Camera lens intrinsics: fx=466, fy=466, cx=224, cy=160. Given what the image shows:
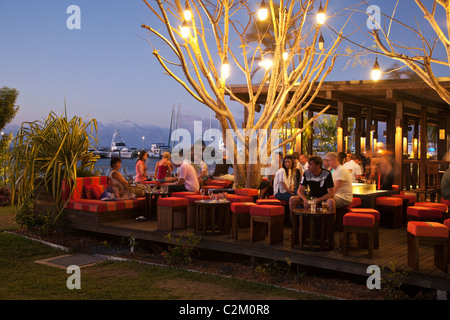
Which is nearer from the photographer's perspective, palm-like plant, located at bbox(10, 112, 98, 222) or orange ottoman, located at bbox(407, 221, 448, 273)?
orange ottoman, located at bbox(407, 221, 448, 273)

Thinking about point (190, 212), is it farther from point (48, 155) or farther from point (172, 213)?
point (48, 155)

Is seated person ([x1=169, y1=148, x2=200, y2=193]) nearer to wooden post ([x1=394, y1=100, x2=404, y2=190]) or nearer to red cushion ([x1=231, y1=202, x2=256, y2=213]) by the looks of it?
red cushion ([x1=231, y1=202, x2=256, y2=213])

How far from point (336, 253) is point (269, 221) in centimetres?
94

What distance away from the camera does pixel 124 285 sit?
532cm

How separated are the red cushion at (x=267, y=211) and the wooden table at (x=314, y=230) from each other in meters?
0.31

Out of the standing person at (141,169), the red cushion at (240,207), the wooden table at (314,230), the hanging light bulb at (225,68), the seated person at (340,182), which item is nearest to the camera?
the wooden table at (314,230)

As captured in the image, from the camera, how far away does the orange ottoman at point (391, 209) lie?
25.2 feet

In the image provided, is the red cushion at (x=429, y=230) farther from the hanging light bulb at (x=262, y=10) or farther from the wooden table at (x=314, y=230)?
the hanging light bulb at (x=262, y=10)

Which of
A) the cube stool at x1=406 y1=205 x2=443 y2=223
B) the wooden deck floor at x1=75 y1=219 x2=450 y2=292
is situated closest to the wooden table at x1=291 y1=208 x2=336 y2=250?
the wooden deck floor at x1=75 y1=219 x2=450 y2=292

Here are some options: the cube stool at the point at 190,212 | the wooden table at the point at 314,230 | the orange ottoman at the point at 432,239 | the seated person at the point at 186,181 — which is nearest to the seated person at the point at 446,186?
the orange ottoman at the point at 432,239

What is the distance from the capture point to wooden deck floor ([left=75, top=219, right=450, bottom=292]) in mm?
4770

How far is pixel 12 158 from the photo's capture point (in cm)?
802

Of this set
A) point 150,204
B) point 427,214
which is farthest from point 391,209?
point 150,204

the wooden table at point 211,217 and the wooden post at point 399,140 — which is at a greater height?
the wooden post at point 399,140
